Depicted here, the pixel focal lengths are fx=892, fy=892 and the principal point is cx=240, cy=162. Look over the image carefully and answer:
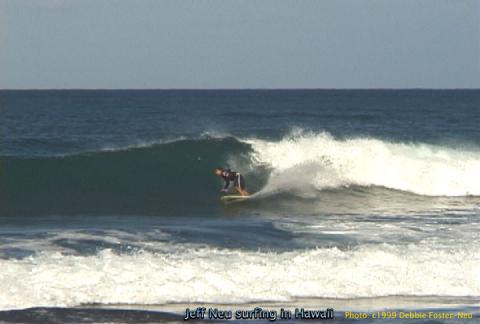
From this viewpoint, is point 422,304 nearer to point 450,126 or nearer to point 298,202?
point 298,202

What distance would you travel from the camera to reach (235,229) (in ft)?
55.2

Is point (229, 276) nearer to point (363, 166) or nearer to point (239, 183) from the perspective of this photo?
point (239, 183)

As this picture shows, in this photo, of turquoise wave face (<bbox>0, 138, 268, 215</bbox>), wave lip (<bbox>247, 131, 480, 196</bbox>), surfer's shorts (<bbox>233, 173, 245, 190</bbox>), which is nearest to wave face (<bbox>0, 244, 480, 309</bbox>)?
turquoise wave face (<bbox>0, 138, 268, 215</bbox>)

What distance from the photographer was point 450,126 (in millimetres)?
54156

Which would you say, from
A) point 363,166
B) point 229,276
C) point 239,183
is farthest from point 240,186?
point 229,276

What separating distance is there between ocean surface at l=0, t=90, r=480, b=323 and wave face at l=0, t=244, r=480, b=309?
0.03 metres

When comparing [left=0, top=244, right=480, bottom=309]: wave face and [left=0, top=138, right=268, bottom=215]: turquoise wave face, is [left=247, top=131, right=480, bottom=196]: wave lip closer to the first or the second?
[left=0, top=138, right=268, bottom=215]: turquoise wave face

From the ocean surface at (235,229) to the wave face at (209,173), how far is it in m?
0.06

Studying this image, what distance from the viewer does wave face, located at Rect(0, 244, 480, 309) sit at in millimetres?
11445

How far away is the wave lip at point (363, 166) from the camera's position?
2464cm

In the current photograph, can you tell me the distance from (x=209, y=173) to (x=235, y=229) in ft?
29.1

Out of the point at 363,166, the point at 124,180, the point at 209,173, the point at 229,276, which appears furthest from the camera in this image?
the point at 363,166

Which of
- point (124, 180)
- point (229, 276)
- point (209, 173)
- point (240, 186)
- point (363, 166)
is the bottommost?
point (229, 276)

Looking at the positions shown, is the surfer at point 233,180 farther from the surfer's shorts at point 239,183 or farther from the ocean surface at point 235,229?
the ocean surface at point 235,229
